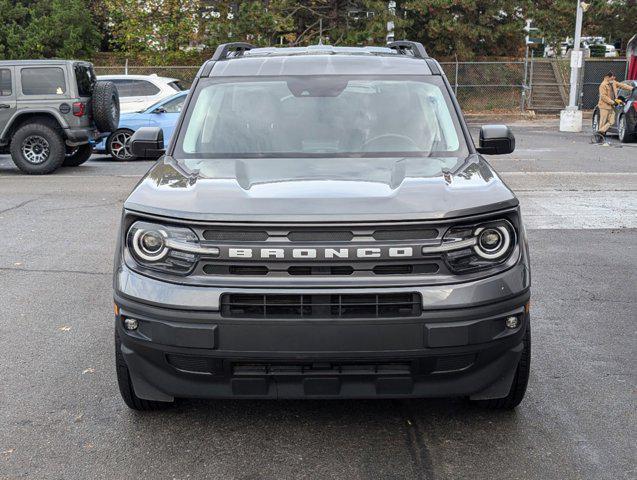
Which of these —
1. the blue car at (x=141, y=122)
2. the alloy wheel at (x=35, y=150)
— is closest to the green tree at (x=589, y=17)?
the blue car at (x=141, y=122)

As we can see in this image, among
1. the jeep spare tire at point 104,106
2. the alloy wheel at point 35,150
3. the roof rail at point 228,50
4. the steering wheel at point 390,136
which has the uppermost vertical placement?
the roof rail at point 228,50

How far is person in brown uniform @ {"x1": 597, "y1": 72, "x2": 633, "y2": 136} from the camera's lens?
2120 cm

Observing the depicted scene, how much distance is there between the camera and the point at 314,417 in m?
4.24

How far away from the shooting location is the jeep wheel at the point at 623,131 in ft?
69.0

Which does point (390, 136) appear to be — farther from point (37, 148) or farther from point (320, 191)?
point (37, 148)

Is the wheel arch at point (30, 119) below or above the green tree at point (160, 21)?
below

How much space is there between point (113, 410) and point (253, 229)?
1437mm

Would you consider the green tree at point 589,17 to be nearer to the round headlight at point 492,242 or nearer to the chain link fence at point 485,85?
the chain link fence at point 485,85

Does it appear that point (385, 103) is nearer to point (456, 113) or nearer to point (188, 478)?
point (456, 113)

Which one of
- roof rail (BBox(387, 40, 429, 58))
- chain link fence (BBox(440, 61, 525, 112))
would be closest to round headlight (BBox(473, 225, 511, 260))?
roof rail (BBox(387, 40, 429, 58))

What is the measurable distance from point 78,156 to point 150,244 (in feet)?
43.7

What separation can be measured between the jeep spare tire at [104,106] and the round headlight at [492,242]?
12285 millimetres

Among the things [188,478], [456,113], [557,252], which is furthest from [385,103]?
[557,252]

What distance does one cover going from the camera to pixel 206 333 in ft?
11.6
